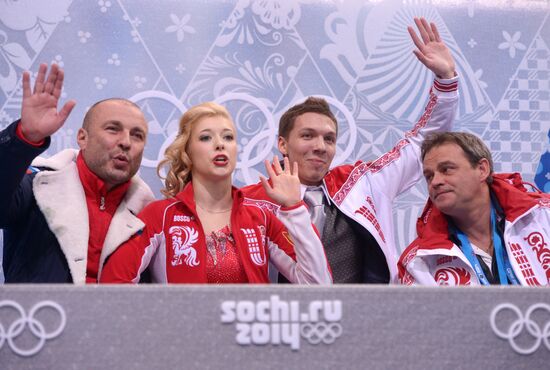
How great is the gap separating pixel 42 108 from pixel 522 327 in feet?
4.70

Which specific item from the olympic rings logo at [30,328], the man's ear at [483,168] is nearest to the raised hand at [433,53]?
the man's ear at [483,168]

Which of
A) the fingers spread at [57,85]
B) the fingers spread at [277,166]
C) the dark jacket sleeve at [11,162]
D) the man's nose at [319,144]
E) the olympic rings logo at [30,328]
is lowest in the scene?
the olympic rings logo at [30,328]

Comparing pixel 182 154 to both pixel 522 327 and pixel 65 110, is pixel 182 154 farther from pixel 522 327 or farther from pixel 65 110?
pixel 522 327

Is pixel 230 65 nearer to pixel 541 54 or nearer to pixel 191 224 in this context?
pixel 191 224

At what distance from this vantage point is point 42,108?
1859mm

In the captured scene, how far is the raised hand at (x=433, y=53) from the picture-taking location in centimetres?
250

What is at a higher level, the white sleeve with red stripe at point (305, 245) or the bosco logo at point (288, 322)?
the white sleeve with red stripe at point (305, 245)

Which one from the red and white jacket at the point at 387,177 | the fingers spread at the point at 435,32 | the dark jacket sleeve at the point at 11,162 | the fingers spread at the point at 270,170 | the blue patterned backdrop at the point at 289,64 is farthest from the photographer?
the blue patterned backdrop at the point at 289,64

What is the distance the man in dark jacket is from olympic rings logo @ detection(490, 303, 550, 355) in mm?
1243

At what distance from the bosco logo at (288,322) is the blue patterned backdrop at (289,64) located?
6.35 ft

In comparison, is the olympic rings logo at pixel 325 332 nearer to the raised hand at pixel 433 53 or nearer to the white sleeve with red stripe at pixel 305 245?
the white sleeve with red stripe at pixel 305 245

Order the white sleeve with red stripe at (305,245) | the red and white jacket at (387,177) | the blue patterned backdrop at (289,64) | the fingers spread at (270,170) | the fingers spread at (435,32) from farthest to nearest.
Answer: the blue patterned backdrop at (289,64) < the fingers spread at (435,32) < the red and white jacket at (387,177) < the fingers spread at (270,170) < the white sleeve with red stripe at (305,245)

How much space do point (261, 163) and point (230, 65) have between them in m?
0.51

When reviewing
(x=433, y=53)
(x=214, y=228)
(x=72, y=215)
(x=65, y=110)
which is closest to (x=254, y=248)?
(x=214, y=228)
